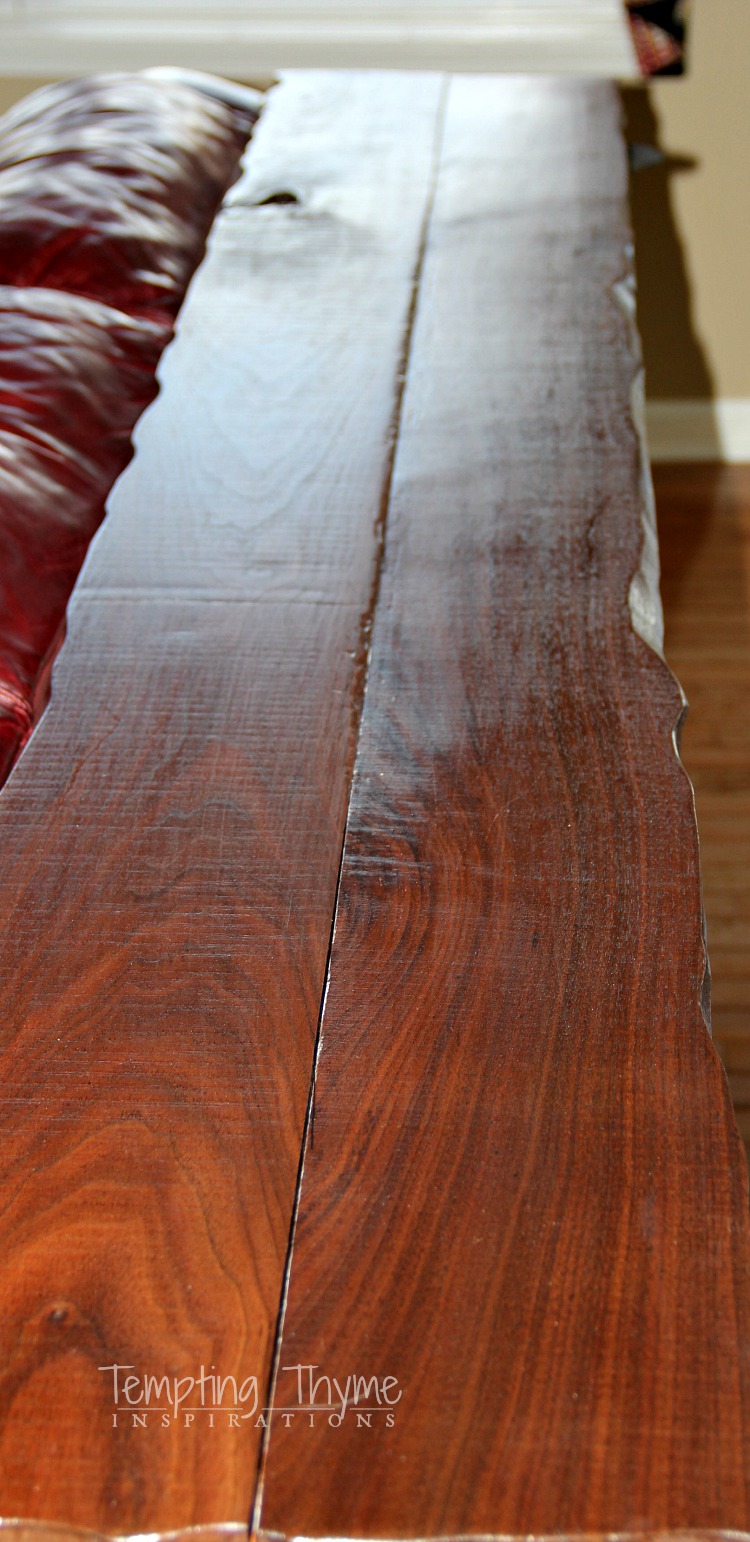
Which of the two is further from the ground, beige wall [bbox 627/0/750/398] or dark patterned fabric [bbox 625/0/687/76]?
dark patterned fabric [bbox 625/0/687/76]

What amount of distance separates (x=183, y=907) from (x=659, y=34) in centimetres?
203

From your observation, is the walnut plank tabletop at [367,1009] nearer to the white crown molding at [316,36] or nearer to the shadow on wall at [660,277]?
the shadow on wall at [660,277]

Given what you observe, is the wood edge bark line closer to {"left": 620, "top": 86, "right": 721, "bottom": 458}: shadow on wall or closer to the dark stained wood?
the dark stained wood

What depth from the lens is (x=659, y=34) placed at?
2146mm

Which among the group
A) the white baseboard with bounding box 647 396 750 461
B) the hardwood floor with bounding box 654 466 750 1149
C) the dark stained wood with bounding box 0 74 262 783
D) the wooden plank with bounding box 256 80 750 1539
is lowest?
the hardwood floor with bounding box 654 466 750 1149

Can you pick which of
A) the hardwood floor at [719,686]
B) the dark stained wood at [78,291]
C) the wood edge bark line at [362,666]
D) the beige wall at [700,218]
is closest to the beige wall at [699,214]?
the beige wall at [700,218]

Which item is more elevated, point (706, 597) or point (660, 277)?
point (660, 277)

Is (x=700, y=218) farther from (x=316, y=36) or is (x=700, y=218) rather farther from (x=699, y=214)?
(x=316, y=36)

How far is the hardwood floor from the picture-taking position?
4.89ft

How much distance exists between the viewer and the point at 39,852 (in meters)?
0.69

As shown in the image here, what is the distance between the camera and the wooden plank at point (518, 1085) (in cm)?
44

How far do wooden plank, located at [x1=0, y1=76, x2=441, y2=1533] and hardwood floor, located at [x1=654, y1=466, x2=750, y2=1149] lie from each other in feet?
2.46

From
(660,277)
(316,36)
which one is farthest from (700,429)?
(316,36)

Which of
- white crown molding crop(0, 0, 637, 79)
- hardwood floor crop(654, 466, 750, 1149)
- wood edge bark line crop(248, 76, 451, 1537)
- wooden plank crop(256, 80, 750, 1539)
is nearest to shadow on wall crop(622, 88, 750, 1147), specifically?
hardwood floor crop(654, 466, 750, 1149)
